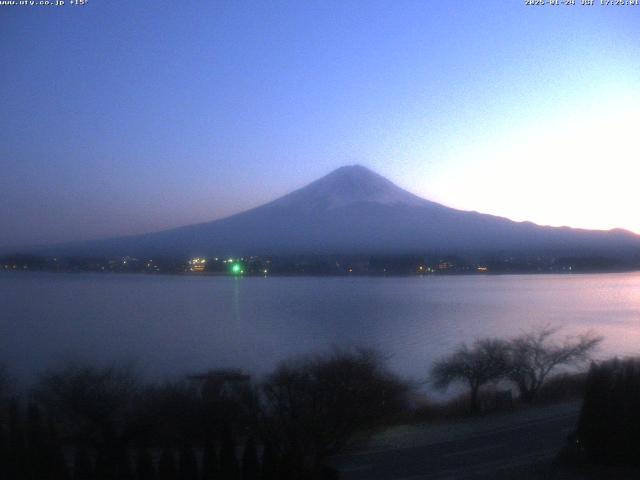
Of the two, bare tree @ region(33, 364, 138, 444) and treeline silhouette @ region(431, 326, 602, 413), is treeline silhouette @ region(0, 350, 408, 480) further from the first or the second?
treeline silhouette @ region(431, 326, 602, 413)

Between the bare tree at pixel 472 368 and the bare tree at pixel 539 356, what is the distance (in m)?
0.25

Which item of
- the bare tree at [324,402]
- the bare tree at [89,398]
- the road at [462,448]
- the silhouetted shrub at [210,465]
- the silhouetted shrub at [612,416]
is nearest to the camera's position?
the silhouetted shrub at [210,465]

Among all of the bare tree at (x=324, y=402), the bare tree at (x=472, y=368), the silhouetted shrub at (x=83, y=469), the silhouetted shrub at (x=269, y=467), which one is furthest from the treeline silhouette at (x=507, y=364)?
the silhouetted shrub at (x=83, y=469)

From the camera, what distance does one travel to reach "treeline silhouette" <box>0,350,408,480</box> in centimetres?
467

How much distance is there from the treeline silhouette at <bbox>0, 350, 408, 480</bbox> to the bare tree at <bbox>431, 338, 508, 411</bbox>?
2060mm

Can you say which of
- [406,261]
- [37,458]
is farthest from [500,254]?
[37,458]

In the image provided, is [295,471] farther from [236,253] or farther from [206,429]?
[236,253]

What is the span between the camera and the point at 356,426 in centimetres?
748

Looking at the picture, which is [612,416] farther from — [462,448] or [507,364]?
[507,364]

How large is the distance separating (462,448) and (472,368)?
414cm

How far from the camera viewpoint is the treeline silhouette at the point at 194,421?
4.67m

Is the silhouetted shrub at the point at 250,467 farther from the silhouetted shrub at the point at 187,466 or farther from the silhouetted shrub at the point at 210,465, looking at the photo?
the silhouetted shrub at the point at 187,466

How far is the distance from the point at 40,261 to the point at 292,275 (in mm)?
12328

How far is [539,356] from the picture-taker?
1237cm
